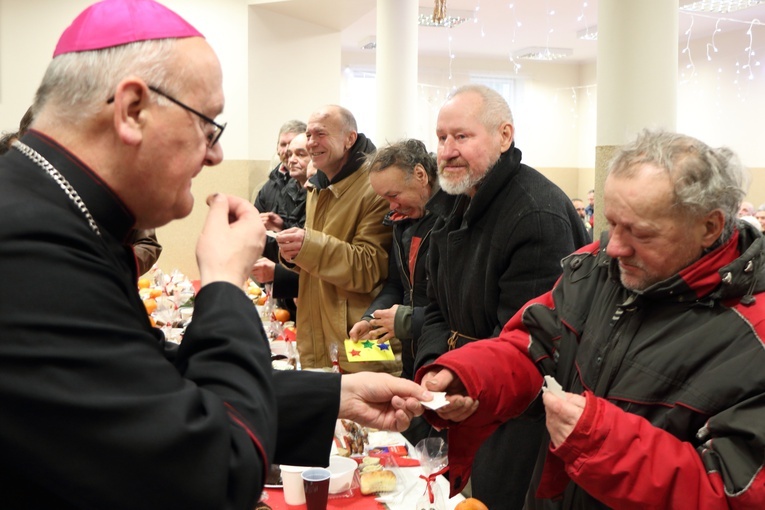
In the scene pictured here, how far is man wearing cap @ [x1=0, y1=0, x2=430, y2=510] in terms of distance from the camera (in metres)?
0.88

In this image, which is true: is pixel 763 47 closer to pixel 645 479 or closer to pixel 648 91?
pixel 648 91

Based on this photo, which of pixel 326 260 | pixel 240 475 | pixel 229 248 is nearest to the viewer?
pixel 240 475

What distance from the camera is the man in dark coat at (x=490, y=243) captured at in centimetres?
252

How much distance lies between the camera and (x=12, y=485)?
0.93m

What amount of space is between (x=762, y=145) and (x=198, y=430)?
11.6m

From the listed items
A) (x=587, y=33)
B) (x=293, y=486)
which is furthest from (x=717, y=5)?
(x=293, y=486)

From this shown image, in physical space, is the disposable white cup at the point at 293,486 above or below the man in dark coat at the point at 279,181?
below

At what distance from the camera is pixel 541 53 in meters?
12.8

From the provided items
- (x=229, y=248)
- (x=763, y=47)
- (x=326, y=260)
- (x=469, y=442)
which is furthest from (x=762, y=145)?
(x=229, y=248)

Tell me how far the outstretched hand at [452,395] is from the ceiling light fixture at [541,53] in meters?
11.1

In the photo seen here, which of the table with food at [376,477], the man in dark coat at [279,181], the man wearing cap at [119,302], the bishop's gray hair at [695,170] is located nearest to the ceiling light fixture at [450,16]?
the man in dark coat at [279,181]

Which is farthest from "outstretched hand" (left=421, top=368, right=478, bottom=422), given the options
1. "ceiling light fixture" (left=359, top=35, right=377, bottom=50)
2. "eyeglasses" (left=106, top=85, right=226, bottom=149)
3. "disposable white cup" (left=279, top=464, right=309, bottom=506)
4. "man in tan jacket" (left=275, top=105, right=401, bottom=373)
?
"ceiling light fixture" (left=359, top=35, right=377, bottom=50)

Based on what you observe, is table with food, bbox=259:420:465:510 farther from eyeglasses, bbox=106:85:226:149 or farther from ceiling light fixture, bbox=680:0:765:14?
ceiling light fixture, bbox=680:0:765:14

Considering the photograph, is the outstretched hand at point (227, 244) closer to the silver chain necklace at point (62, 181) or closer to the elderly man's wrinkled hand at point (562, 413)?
the silver chain necklace at point (62, 181)
